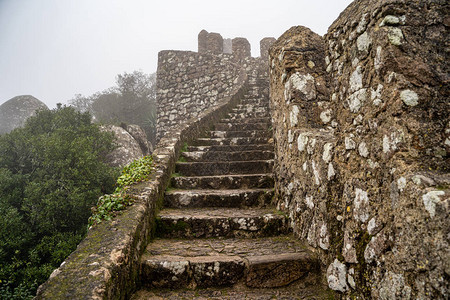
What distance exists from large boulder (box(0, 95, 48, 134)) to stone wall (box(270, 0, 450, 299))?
2244 centimetres

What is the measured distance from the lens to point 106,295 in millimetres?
1539

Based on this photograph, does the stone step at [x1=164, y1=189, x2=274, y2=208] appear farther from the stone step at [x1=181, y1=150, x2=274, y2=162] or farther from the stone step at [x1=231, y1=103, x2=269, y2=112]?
the stone step at [x1=231, y1=103, x2=269, y2=112]

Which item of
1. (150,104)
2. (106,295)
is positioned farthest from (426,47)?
(150,104)

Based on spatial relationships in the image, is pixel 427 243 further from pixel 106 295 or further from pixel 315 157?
pixel 106 295

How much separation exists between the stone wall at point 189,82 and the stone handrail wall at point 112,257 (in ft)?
26.1

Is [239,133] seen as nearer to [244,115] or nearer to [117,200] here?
[244,115]

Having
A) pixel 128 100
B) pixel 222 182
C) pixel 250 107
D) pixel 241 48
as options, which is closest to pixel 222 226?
pixel 222 182

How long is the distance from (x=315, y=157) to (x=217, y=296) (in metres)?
1.28

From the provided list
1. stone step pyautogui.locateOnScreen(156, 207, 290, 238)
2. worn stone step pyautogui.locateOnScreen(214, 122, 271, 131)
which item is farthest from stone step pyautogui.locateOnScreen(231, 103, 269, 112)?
stone step pyautogui.locateOnScreen(156, 207, 290, 238)

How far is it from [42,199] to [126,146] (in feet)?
17.8

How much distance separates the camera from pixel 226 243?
2.54 metres

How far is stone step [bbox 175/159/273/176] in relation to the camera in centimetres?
398

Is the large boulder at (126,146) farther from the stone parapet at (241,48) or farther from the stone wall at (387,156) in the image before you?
the stone wall at (387,156)

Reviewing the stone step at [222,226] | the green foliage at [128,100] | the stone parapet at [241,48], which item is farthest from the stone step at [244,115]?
the green foliage at [128,100]
